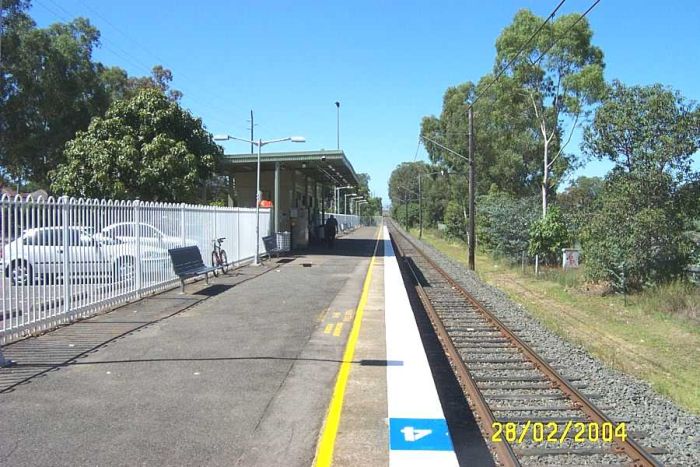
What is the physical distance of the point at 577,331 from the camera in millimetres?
12219

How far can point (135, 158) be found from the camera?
25.6 m

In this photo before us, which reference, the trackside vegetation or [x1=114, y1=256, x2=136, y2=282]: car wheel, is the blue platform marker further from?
[x1=114, y1=256, x2=136, y2=282]: car wheel

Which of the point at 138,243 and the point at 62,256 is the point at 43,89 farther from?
the point at 62,256

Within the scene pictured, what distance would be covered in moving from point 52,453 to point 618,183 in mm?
16285

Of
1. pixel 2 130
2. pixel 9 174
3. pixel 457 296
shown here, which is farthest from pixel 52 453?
pixel 9 174

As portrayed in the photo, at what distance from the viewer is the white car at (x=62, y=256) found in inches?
308

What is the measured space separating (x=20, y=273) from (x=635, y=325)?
39.7 feet

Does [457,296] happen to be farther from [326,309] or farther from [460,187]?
[460,187]

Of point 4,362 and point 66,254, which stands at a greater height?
point 66,254

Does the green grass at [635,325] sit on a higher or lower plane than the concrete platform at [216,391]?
lower

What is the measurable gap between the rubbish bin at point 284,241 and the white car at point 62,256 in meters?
16.7

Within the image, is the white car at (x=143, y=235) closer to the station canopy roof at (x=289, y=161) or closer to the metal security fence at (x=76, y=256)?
the metal security fence at (x=76, y=256)

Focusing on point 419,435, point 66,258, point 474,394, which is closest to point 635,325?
point 474,394

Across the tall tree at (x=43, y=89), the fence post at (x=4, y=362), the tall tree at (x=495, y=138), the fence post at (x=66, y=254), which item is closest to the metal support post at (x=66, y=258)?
the fence post at (x=66, y=254)
